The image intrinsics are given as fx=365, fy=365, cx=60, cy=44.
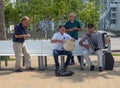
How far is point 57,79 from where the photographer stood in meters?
10.0

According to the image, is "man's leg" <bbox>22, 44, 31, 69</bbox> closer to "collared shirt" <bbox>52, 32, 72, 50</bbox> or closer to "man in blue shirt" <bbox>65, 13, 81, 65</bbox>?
"collared shirt" <bbox>52, 32, 72, 50</bbox>

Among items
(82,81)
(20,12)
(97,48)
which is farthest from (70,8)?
(82,81)

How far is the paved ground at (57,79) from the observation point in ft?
30.1

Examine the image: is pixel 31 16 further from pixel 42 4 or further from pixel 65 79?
pixel 65 79

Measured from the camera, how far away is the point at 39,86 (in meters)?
9.09

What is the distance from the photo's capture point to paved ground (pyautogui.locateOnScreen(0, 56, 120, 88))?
9.17 meters

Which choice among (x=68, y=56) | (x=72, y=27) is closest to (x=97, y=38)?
(x=68, y=56)

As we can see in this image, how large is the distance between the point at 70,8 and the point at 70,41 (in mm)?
17929

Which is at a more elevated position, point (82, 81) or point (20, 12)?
point (20, 12)

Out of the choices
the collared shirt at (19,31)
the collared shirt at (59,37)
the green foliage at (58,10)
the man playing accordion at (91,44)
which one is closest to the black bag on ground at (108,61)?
the man playing accordion at (91,44)

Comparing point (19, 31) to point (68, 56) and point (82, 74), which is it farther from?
Result: point (82, 74)

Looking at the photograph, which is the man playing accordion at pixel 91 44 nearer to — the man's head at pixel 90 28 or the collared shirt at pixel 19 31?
the man's head at pixel 90 28

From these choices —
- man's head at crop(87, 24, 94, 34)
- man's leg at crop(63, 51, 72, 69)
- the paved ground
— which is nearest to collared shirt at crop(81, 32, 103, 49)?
man's head at crop(87, 24, 94, 34)

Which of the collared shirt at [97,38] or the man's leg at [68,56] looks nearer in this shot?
the man's leg at [68,56]
